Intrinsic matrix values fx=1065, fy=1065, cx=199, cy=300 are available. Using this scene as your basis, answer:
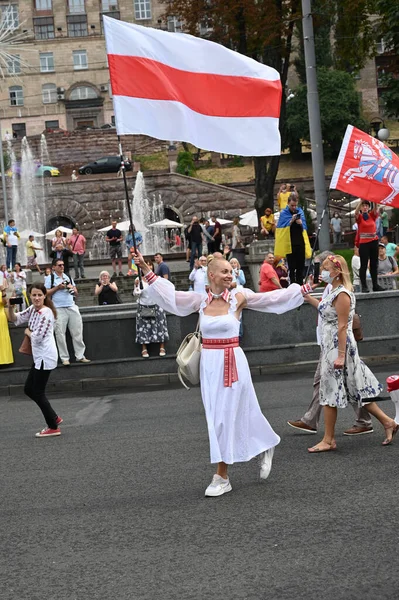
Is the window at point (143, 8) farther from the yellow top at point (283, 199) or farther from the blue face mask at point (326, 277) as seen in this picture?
the blue face mask at point (326, 277)

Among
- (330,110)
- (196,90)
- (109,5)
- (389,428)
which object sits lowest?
(389,428)

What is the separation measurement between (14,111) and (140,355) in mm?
74516

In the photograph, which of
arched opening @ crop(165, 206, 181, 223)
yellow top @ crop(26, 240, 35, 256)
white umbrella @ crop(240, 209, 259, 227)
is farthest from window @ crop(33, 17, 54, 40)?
yellow top @ crop(26, 240, 35, 256)

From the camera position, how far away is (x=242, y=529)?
6.93m

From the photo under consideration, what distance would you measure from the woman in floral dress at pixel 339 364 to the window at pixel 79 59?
8395 cm

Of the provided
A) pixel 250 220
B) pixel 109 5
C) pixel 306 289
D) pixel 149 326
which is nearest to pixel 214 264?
pixel 306 289

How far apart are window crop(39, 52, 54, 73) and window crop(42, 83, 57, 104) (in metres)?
1.29

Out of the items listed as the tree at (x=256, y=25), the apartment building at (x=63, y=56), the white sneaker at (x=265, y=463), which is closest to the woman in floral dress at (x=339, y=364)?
the white sneaker at (x=265, y=463)

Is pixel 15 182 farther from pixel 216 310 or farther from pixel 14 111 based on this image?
pixel 216 310

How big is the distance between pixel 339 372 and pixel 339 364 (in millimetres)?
191

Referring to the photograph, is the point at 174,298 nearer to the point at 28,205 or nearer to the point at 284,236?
the point at 284,236

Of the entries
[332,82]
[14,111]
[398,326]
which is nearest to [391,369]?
[398,326]

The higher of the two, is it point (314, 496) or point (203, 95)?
point (203, 95)

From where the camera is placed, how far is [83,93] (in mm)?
90000
